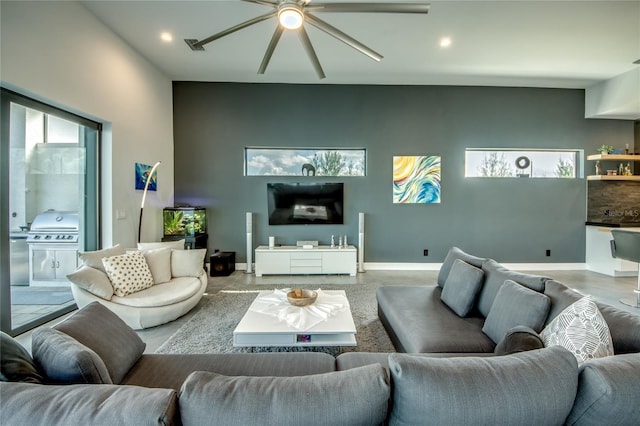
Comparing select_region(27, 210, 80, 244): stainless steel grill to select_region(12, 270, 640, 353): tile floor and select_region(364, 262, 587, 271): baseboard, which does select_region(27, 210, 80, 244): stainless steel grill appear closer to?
select_region(12, 270, 640, 353): tile floor

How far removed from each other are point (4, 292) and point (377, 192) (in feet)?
16.4

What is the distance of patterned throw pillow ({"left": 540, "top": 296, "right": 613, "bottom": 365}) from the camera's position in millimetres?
1177

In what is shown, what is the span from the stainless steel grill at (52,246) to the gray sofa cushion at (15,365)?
2.79 meters

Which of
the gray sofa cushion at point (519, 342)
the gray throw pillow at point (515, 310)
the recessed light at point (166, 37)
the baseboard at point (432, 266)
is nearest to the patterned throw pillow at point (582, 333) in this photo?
the gray sofa cushion at point (519, 342)

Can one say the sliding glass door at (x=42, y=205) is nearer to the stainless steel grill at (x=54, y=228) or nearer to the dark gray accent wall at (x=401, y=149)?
the stainless steel grill at (x=54, y=228)

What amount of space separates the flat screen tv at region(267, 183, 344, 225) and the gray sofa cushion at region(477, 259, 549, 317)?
10.5ft

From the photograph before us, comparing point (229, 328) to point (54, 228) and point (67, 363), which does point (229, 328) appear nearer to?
point (67, 363)

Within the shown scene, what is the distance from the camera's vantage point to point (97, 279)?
2.70 meters

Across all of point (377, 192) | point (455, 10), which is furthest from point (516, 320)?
point (377, 192)

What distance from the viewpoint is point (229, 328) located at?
2861mm

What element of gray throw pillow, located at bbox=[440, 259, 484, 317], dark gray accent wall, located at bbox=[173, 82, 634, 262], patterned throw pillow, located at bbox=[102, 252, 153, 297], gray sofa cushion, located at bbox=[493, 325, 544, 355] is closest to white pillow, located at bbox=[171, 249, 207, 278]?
patterned throw pillow, located at bbox=[102, 252, 153, 297]

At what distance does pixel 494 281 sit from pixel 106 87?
16.2ft

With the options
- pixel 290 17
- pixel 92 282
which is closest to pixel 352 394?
pixel 290 17

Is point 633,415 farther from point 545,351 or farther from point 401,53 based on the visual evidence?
point 401,53
